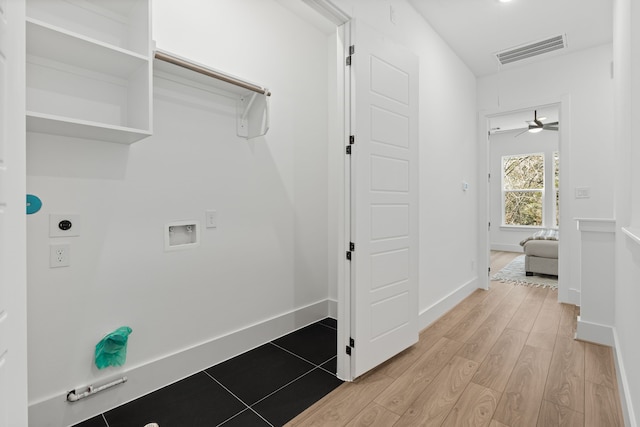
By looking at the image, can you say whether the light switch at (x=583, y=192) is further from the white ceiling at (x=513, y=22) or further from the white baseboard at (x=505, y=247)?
the white baseboard at (x=505, y=247)

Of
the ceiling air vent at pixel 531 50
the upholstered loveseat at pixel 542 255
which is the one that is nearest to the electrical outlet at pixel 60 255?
the ceiling air vent at pixel 531 50

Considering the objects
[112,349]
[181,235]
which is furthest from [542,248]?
[112,349]

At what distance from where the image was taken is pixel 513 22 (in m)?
3.07

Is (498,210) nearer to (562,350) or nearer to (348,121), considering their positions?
(562,350)

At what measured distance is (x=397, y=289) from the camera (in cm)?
244

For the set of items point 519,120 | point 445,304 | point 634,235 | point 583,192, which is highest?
point 519,120

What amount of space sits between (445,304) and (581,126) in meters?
2.57

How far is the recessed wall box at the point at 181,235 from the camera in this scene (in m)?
2.04

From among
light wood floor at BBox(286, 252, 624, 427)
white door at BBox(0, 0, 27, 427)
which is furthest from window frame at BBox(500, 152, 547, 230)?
white door at BBox(0, 0, 27, 427)

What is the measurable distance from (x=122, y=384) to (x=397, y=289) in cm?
189

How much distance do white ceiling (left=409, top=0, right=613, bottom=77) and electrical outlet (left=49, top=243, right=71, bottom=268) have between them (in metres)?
3.23

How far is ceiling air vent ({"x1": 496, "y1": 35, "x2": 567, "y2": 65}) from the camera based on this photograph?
135 inches

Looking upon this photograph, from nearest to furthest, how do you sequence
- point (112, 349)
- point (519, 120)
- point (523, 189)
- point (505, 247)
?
point (112, 349)
point (519, 120)
point (523, 189)
point (505, 247)

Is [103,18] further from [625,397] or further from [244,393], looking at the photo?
[625,397]
